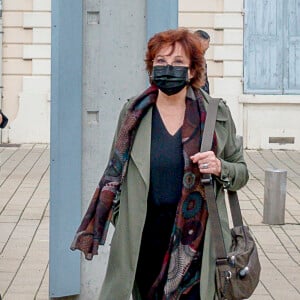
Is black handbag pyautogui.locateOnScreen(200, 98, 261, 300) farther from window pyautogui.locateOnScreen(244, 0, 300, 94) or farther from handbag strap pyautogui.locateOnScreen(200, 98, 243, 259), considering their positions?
window pyautogui.locateOnScreen(244, 0, 300, 94)

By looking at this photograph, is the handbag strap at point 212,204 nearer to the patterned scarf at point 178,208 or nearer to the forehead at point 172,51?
the patterned scarf at point 178,208

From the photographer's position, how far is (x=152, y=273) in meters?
4.93

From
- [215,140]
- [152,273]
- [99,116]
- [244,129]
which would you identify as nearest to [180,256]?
[152,273]

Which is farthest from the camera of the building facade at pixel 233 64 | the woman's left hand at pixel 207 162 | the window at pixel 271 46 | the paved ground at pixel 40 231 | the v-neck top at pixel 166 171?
the window at pixel 271 46

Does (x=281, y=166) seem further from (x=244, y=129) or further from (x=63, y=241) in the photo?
(x=63, y=241)

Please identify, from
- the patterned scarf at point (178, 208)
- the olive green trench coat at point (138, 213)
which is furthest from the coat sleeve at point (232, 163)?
the patterned scarf at point (178, 208)

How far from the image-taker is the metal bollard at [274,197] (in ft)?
35.1

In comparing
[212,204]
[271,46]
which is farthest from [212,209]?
[271,46]

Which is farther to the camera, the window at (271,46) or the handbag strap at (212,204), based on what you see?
the window at (271,46)

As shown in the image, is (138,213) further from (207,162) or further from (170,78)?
(170,78)

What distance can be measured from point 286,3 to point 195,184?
1298 cm

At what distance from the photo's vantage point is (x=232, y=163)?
197 inches

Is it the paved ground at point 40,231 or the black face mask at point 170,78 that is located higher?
the black face mask at point 170,78

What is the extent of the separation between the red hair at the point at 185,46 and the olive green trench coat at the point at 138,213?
19cm
